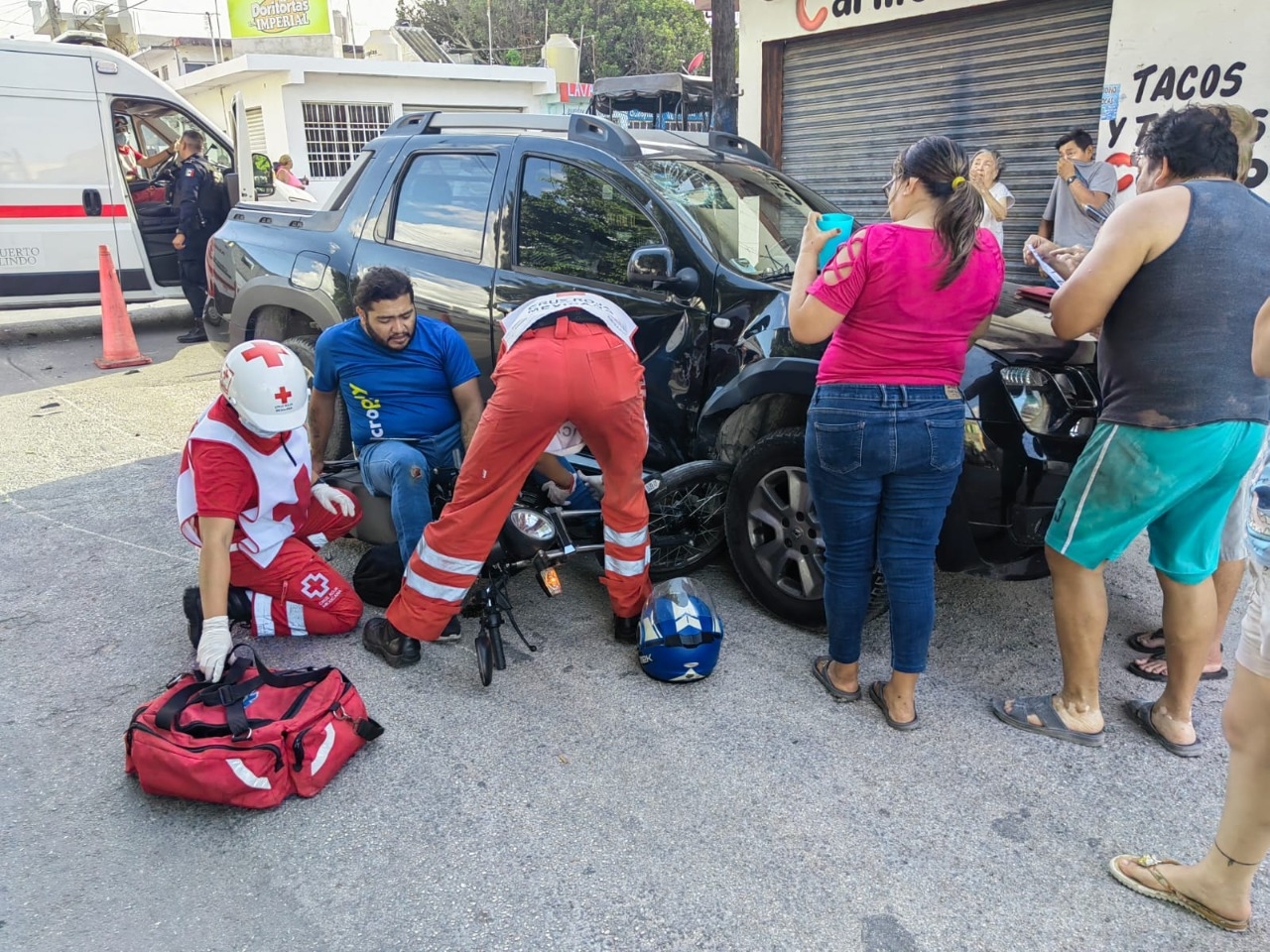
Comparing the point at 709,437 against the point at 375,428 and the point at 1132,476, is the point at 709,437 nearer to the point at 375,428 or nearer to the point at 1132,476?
the point at 375,428

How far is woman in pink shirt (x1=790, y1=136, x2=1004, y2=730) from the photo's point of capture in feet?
8.84

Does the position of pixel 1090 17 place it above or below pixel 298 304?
above

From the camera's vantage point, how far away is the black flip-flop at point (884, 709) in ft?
10.2

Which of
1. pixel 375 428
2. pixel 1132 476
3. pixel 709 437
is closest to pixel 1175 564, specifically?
pixel 1132 476

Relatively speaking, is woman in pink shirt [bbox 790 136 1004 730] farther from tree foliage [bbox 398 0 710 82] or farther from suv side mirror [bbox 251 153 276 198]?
tree foliage [bbox 398 0 710 82]

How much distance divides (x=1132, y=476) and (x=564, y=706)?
196cm

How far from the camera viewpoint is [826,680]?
333 centimetres

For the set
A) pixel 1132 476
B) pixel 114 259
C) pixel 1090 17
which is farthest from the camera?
pixel 114 259

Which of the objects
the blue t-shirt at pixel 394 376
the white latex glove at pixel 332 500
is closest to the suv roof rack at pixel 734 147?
the blue t-shirt at pixel 394 376

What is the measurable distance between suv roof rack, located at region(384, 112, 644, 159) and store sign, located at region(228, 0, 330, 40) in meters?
19.6

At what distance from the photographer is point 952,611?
3973 millimetres

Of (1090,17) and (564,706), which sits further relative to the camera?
(1090,17)

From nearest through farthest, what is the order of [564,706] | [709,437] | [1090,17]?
1. [564,706]
2. [709,437]
3. [1090,17]

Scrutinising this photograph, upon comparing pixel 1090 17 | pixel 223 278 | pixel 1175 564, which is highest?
pixel 1090 17
